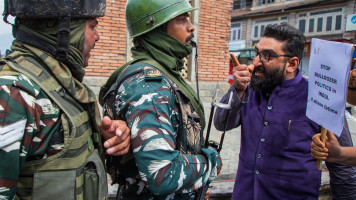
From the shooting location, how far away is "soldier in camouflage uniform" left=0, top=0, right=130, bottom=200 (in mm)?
1024

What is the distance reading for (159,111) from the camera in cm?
132

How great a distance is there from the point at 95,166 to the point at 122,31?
21.4 feet

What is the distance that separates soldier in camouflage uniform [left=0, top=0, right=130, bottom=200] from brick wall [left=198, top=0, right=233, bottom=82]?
7.40 m

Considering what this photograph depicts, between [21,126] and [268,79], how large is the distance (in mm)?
1709

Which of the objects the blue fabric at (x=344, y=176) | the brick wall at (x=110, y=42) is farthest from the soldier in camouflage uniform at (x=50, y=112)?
the brick wall at (x=110, y=42)

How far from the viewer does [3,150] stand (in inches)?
39.0

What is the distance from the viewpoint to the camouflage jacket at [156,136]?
4.19ft

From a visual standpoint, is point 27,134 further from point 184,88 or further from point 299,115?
point 299,115

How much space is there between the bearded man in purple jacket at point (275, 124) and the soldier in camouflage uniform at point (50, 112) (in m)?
0.98

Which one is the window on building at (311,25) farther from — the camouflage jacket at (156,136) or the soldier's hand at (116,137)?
the soldier's hand at (116,137)

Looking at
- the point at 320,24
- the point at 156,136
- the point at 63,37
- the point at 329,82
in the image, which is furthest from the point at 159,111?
the point at 320,24

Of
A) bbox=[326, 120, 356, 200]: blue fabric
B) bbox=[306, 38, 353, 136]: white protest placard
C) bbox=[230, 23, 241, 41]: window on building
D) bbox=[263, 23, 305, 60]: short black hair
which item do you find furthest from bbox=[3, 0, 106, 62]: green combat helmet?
bbox=[230, 23, 241, 41]: window on building

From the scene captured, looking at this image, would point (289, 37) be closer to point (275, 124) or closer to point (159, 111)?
point (275, 124)

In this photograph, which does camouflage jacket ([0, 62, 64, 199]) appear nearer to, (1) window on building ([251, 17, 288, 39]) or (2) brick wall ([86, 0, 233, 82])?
(2) brick wall ([86, 0, 233, 82])
